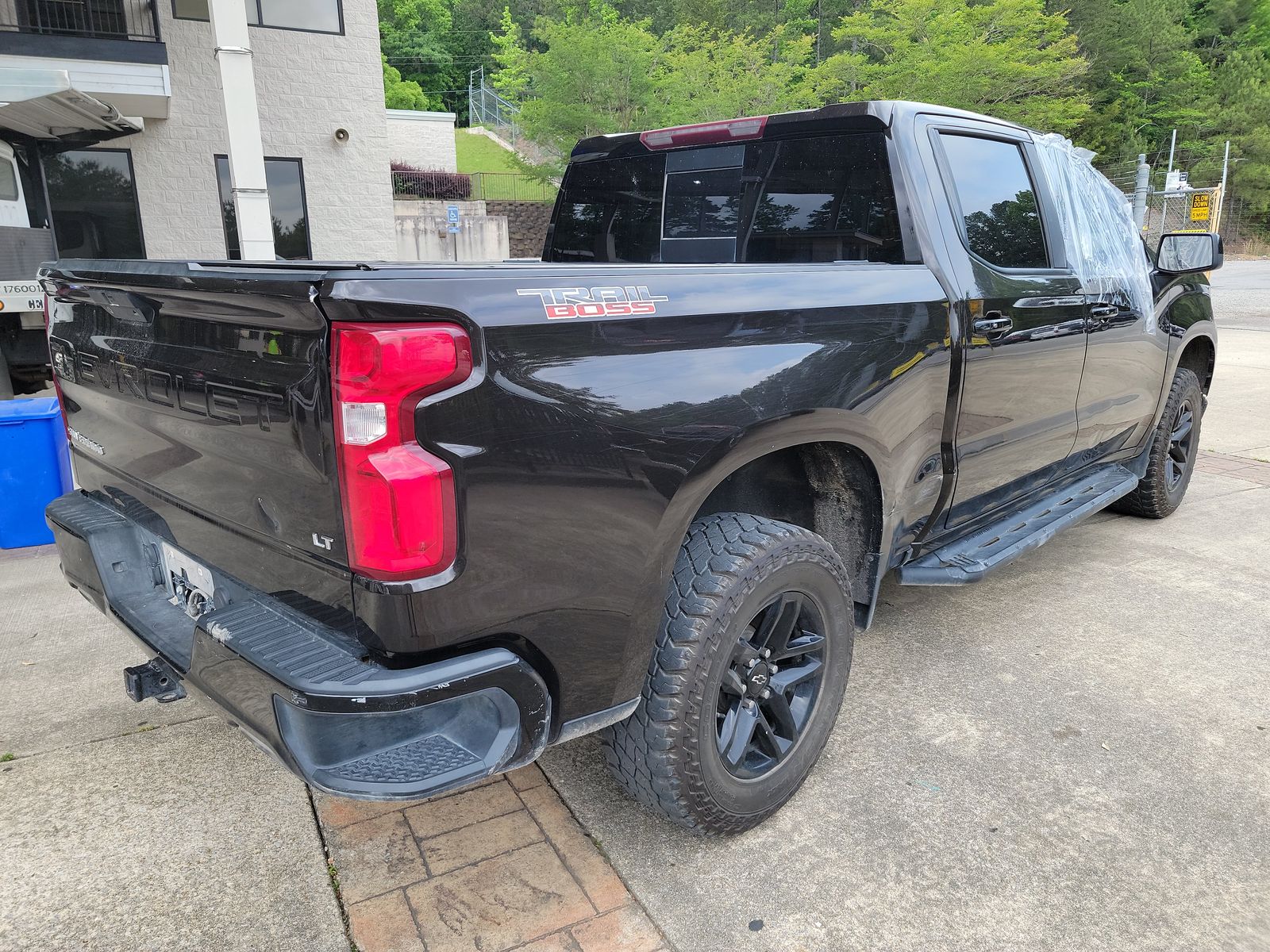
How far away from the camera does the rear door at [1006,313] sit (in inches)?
121

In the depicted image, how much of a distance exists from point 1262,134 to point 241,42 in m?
61.3

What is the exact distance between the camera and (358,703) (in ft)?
5.45

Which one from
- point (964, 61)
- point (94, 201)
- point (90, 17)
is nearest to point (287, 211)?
point (94, 201)

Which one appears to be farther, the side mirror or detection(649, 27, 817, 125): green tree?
detection(649, 27, 817, 125): green tree

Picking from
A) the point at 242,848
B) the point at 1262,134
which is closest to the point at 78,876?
the point at 242,848

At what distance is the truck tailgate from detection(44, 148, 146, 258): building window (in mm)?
11870

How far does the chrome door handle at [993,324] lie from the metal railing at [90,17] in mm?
11852

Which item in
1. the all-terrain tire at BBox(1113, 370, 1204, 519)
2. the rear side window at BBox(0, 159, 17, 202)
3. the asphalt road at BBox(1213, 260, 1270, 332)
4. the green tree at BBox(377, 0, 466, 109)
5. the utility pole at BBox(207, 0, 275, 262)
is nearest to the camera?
the all-terrain tire at BBox(1113, 370, 1204, 519)

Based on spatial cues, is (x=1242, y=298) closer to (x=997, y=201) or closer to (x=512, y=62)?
(x=997, y=201)

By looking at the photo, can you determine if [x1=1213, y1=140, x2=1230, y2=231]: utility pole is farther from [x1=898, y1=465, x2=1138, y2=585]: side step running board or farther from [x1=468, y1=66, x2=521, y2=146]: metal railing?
[x1=898, y1=465, x2=1138, y2=585]: side step running board

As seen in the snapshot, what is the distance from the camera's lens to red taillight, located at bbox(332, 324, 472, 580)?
163 cm

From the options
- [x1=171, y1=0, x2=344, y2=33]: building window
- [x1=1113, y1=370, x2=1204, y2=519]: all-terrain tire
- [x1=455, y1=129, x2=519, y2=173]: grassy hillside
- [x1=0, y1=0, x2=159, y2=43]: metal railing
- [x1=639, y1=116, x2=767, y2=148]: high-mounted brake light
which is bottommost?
[x1=1113, y1=370, x2=1204, y2=519]: all-terrain tire

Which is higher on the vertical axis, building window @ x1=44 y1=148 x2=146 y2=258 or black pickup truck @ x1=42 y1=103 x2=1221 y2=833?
building window @ x1=44 y1=148 x2=146 y2=258

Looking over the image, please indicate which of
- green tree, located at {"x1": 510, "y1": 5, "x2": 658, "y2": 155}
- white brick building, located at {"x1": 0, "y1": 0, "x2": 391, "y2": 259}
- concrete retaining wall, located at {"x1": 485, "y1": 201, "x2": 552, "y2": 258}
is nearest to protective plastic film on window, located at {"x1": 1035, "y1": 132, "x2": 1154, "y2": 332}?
white brick building, located at {"x1": 0, "y1": 0, "x2": 391, "y2": 259}
